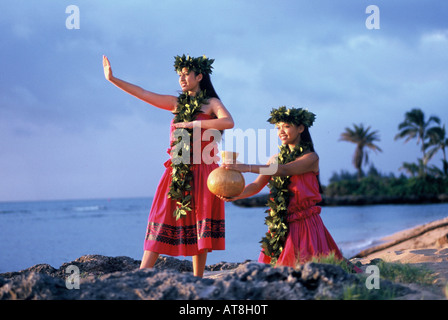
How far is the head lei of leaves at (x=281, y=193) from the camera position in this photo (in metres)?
4.58

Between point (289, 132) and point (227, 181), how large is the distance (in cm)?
98

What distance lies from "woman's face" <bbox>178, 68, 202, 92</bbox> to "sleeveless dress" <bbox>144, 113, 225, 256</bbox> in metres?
0.34

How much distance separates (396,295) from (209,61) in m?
2.88

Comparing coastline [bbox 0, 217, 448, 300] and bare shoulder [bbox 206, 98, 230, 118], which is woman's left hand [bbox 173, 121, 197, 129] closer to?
bare shoulder [bbox 206, 98, 230, 118]

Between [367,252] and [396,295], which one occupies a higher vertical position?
[396,295]

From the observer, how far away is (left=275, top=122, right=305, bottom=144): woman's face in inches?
185

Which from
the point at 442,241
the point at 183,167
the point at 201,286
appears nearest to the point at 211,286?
the point at 201,286

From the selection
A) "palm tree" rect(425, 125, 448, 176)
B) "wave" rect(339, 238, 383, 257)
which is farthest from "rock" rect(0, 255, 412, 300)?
"palm tree" rect(425, 125, 448, 176)

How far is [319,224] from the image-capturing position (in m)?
4.63

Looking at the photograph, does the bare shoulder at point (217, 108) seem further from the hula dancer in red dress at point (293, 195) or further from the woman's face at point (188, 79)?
the hula dancer in red dress at point (293, 195)

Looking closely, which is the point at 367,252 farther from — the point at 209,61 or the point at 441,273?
the point at 209,61

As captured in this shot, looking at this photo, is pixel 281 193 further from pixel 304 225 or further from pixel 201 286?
pixel 201 286

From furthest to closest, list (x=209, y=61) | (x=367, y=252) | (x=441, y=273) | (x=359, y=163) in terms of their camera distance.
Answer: (x=359, y=163), (x=367, y=252), (x=209, y=61), (x=441, y=273)
